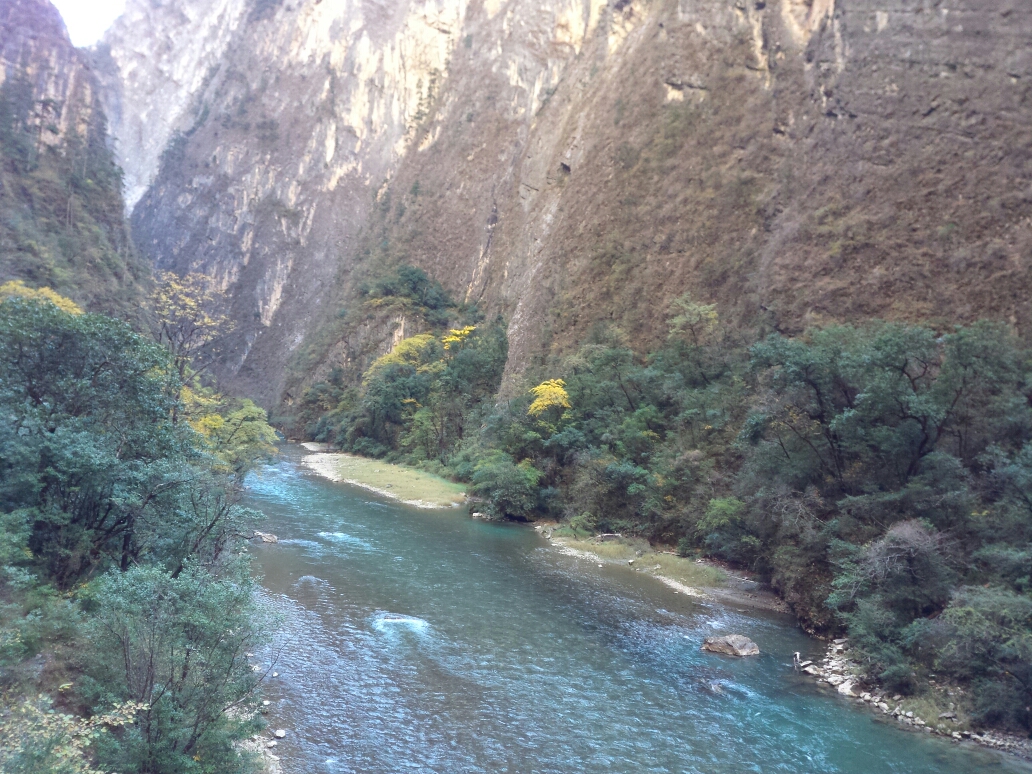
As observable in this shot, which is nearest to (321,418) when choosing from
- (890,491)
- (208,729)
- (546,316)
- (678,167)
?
(546,316)

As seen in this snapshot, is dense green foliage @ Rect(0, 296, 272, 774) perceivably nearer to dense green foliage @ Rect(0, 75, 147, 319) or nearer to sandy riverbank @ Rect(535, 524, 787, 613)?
sandy riverbank @ Rect(535, 524, 787, 613)

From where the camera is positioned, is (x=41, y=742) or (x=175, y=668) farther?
(x=175, y=668)

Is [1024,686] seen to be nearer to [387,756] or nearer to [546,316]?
[387,756]

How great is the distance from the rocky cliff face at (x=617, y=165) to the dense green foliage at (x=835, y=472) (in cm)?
318

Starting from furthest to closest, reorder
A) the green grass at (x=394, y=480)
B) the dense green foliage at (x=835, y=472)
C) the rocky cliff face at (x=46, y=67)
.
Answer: the rocky cliff face at (x=46, y=67), the green grass at (x=394, y=480), the dense green foliage at (x=835, y=472)

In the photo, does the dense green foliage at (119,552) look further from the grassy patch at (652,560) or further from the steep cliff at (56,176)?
the steep cliff at (56,176)

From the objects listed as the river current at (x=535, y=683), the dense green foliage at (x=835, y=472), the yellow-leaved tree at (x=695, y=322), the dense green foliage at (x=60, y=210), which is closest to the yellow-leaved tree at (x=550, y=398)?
the dense green foliage at (x=835, y=472)

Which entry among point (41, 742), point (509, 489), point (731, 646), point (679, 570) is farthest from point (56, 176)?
point (41, 742)

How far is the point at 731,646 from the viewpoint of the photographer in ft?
46.4

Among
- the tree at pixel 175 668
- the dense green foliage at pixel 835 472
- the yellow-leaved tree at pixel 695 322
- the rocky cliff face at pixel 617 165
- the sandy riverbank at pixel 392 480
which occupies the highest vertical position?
the rocky cliff face at pixel 617 165

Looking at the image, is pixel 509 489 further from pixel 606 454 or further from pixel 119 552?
pixel 119 552

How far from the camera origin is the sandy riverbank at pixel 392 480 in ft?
101

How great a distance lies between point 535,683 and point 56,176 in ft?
152

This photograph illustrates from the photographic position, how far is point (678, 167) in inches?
1320
